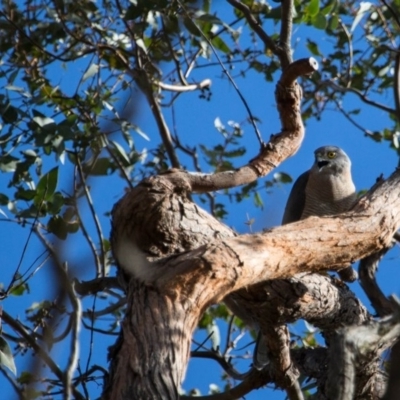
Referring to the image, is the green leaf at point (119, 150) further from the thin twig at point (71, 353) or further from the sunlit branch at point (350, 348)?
the sunlit branch at point (350, 348)

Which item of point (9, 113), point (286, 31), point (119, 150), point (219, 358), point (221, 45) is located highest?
point (221, 45)

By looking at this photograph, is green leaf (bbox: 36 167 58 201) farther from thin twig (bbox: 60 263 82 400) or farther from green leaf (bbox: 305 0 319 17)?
green leaf (bbox: 305 0 319 17)

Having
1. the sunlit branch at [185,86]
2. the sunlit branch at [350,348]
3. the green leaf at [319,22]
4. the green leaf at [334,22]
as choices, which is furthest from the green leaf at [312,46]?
the sunlit branch at [350,348]

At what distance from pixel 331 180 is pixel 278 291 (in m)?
3.30

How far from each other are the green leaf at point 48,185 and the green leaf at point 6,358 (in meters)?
0.67

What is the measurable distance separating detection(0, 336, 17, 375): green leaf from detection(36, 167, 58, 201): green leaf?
26.3 inches

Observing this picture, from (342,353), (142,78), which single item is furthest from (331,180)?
(342,353)

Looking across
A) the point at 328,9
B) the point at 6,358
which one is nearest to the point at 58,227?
the point at 6,358

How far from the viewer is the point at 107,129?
5.10 m

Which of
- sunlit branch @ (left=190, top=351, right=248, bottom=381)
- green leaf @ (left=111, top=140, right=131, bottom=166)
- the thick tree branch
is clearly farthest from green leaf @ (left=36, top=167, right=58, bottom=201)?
the thick tree branch

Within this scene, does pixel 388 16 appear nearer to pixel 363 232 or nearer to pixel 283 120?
pixel 283 120

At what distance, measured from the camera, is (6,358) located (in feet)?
11.2

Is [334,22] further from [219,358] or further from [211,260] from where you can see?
[211,260]

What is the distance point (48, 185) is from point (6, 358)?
2.68 feet
